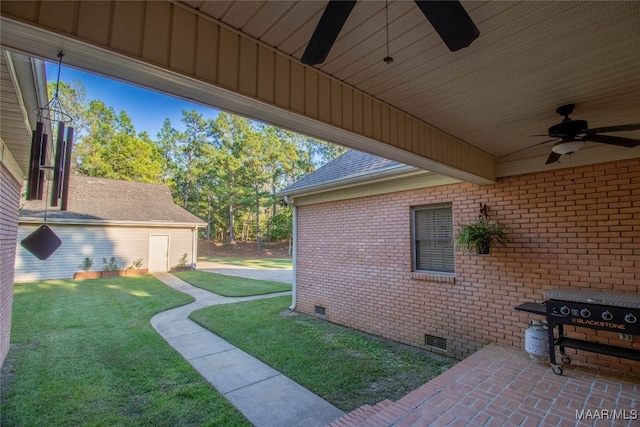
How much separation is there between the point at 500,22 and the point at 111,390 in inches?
204

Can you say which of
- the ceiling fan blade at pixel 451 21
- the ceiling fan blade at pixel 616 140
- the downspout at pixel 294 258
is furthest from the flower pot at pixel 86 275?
the ceiling fan blade at pixel 616 140

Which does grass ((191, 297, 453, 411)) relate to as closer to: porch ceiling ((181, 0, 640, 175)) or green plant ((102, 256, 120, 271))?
porch ceiling ((181, 0, 640, 175))

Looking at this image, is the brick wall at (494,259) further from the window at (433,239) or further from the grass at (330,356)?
the grass at (330,356)

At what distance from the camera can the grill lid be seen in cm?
291

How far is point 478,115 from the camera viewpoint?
2.99 meters

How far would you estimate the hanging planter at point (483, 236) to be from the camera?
14.1 feet

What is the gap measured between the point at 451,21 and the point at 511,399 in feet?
10.5

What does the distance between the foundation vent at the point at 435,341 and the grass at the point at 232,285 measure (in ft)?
20.3

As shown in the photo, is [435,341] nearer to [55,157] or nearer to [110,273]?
[55,157]

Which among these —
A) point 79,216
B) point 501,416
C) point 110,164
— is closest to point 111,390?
point 501,416

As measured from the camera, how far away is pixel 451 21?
1.19 m

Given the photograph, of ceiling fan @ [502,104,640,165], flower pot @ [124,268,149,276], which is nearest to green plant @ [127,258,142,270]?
flower pot @ [124,268,149,276]

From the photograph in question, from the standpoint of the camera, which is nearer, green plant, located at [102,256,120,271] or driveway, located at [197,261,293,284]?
green plant, located at [102,256,120,271]

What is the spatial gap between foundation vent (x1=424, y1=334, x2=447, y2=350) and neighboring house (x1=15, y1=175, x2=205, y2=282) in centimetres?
1334
